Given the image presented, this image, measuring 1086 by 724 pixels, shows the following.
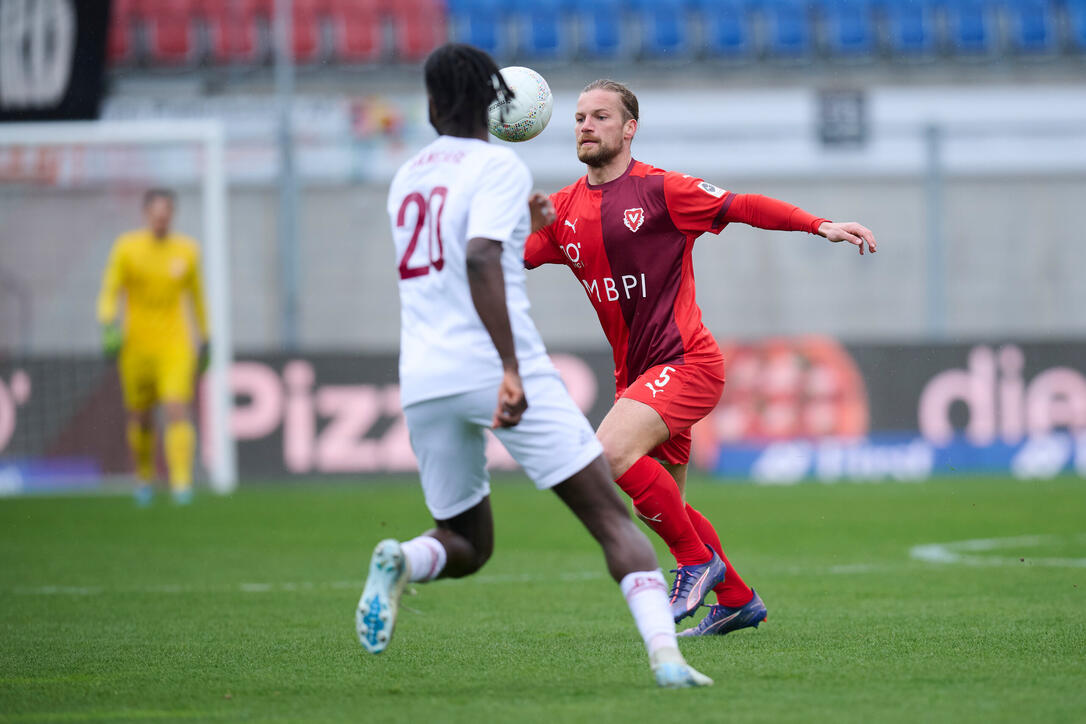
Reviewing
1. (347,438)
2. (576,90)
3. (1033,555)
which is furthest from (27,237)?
(1033,555)

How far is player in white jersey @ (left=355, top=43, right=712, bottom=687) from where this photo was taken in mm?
4230

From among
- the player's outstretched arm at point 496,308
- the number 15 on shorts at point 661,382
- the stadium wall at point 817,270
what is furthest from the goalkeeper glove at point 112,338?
the player's outstretched arm at point 496,308

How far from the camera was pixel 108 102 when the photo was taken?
2006cm

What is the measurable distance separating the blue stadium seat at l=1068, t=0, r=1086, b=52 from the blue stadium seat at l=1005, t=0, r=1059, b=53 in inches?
12.0

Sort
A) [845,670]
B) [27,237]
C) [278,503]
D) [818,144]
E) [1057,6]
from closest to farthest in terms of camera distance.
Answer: [845,670]
[278,503]
[27,237]
[818,144]
[1057,6]

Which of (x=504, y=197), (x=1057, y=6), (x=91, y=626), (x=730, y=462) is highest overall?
(x=1057, y=6)

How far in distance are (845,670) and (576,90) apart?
1635 centimetres

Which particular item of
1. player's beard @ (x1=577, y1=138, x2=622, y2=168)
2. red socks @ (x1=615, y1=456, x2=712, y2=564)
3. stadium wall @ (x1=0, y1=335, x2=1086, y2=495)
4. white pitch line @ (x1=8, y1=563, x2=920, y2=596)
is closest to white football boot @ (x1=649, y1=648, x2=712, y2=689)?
red socks @ (x1=615, y1=456, x2=712, y2=564)

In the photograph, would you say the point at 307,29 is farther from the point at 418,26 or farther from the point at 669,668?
the point at 669,668

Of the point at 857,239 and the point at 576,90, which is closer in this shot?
the point at 857,239

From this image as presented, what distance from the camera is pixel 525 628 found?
19.9 ft

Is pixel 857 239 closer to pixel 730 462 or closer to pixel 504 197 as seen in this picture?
pixel 504 197

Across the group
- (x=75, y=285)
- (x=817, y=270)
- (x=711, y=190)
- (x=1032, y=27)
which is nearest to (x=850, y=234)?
(x=711, y=190)

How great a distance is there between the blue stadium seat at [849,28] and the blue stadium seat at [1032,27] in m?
2.08
